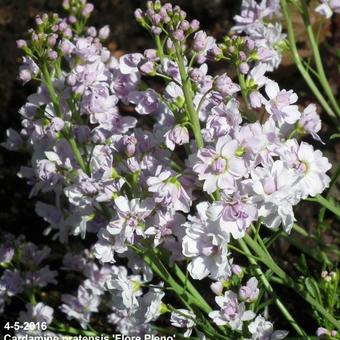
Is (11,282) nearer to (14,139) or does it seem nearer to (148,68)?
(14,139)

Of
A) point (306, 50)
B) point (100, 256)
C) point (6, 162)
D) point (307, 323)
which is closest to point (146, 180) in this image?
point (100, 256)

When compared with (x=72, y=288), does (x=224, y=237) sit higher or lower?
higher

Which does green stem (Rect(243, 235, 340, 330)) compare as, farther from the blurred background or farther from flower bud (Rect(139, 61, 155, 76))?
the blurred background

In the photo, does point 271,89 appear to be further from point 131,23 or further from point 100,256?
point 131,23

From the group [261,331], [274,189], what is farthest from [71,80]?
[261,331]

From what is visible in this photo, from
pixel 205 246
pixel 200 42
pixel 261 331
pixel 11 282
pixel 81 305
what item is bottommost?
pixel 81 305

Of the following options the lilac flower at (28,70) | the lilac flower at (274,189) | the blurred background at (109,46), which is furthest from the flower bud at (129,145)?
the blurred background at (109,46)
